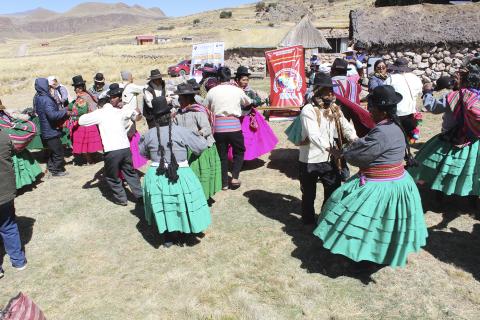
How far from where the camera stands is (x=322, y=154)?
14.5ft

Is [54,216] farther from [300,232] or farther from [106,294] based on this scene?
[300,232]

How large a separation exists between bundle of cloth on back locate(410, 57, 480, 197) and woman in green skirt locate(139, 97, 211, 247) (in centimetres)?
297

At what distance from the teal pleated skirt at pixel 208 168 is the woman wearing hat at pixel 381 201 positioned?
7.53 feet

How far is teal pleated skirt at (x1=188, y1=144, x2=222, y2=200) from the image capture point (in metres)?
5.50

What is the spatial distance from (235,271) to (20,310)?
210cm

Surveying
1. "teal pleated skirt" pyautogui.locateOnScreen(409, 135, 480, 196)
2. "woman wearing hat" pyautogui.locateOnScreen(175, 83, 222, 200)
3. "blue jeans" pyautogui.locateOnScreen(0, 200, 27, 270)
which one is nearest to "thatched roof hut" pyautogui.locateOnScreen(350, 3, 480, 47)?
"teal pleated skirt" pyautogui.locateOnScreen(409, 135, 480, 196)

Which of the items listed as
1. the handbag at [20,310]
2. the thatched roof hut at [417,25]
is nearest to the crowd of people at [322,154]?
the handbag at [20,310]

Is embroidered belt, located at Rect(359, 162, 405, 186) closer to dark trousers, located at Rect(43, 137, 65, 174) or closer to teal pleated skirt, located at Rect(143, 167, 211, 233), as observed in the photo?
teal pleated skirt, located at Rect(143, 167, 211, 233)

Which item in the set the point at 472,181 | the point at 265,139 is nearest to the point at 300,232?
the point at 472,181

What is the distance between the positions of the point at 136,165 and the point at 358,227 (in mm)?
4402

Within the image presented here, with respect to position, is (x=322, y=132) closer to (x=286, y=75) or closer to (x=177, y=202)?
(x=177, y=202)

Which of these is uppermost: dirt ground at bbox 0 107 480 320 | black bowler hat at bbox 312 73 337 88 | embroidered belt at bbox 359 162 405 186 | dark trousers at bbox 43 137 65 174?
black bowler hat at bbox 312 73 337 88

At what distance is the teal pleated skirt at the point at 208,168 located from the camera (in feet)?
18.0

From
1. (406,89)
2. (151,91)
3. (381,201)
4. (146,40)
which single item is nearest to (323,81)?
(381,201)
